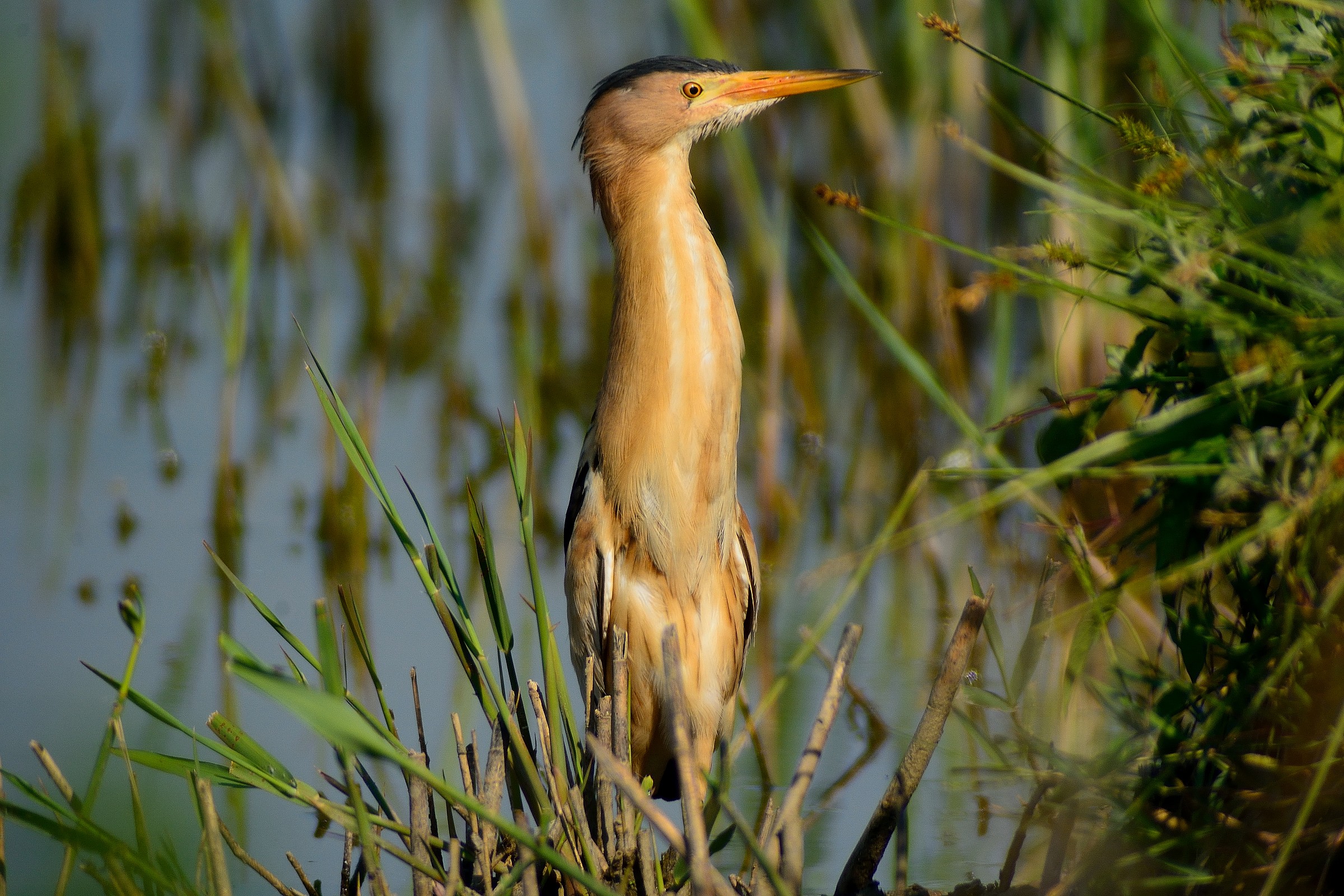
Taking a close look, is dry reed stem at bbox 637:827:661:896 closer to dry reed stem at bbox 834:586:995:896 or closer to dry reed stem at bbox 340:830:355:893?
dry reed stem at bbox 834:586:995:896

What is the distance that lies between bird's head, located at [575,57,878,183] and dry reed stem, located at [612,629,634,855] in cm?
99

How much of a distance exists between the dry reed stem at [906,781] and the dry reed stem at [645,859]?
0.25 m

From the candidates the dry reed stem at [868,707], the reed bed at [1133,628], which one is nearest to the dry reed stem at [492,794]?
the reed bed at [1133,628]

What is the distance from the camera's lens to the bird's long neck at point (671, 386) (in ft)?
7.96

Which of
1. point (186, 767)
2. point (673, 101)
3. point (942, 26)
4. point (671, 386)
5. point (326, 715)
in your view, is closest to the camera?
point (326, 715)

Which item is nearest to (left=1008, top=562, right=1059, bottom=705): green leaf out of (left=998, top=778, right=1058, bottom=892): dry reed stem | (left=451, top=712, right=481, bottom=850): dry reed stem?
(left=998, top=778, right=1058, bottom=892): dry reed stem

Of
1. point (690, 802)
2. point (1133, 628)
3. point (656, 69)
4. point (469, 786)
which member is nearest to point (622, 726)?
point (469, 786)

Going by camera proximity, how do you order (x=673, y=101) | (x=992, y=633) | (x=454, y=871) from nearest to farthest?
(x=454, y=871) → (x=992, y=633) → (x=673, y=101)

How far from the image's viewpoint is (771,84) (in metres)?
2.72

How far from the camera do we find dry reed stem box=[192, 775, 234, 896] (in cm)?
149

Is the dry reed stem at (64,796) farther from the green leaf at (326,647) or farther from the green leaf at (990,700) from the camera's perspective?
the green leaf at (990,700)

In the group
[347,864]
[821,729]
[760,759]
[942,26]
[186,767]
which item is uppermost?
[942,26]

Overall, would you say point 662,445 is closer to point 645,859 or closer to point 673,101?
point 673,101

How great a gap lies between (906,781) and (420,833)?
0.63m
